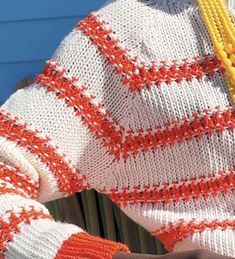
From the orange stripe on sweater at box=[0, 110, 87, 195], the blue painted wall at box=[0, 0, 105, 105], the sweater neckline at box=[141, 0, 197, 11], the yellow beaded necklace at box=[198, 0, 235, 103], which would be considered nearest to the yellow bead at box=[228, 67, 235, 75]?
the yellow beaded necklace at box=[198, 0, 235, 103]

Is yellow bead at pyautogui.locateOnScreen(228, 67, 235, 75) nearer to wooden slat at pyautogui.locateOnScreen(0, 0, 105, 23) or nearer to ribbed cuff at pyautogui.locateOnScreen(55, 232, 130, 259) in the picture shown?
ribbed cuff at pyautogui.locateOnScreen(55, 232, 130, 259)

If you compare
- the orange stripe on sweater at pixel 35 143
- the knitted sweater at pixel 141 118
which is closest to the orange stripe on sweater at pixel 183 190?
the knitted sweater at pixel 141 118

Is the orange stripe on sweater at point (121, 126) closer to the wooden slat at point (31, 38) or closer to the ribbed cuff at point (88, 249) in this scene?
the ribbed cuff at point (88, 249)

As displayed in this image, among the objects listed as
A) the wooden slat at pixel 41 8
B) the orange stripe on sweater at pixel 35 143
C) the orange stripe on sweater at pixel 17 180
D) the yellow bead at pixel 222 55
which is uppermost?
the wooden slat at pixel 41 8

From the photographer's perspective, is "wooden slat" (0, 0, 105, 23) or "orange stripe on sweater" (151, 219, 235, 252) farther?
"wooden slat" (0, 0, 105, 23)

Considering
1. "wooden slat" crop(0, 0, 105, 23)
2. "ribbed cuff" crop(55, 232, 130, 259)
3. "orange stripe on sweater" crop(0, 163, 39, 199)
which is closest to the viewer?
"ribbed cuff" crop(55, 232, 130, 259)

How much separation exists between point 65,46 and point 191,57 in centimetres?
18

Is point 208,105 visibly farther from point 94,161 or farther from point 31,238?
point 31,238

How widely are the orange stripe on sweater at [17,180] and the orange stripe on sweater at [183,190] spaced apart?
16 cm

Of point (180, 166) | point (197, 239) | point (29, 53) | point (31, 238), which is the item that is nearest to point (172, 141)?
point (180, 166)

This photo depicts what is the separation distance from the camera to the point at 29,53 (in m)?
1.51

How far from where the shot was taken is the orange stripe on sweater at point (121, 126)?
90 centimetres

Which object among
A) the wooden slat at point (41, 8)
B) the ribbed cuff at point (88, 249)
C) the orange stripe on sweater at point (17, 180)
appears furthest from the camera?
the wooden slat at point (41, 8)

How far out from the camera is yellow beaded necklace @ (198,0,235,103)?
2.96ft
